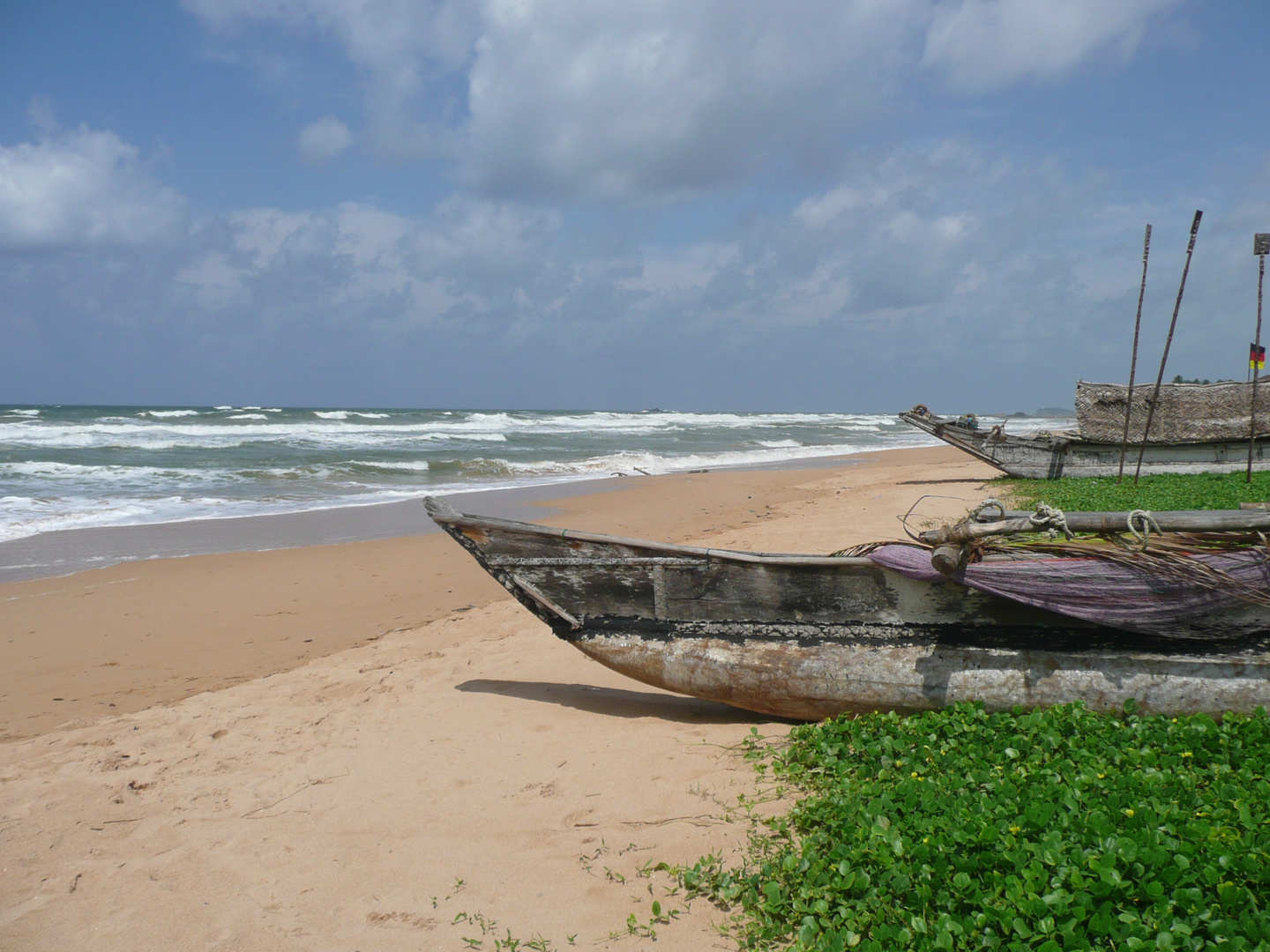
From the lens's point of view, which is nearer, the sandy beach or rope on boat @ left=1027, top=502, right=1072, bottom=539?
the sandy beach

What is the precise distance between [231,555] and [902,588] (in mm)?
8935

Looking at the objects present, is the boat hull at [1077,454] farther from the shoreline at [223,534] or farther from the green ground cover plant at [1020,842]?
the green ground cover plant at [1020,842]

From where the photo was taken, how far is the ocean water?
14141mm

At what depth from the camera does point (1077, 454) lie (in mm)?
15359

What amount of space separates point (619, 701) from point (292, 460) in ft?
70.4

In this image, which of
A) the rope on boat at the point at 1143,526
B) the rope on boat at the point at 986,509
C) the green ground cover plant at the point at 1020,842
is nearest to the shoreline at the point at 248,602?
the green ground cover plant at the point at 1020,842

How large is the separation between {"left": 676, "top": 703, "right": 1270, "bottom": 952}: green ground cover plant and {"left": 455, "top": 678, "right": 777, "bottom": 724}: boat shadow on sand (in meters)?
0.96

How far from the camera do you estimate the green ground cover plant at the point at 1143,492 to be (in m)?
9.89

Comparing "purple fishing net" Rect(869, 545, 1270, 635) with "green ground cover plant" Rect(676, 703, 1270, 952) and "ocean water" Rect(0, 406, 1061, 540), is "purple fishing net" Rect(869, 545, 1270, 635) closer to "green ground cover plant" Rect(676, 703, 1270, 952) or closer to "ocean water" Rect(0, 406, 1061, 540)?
"green ground cover plant" Rect(676, 703, 1270, 952)

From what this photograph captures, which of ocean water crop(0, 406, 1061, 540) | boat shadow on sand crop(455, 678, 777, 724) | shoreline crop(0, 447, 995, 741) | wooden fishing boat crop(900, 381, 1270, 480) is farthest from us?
ocean water crop(0, 406, 1061, 540)

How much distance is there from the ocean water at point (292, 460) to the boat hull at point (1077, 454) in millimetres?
9155

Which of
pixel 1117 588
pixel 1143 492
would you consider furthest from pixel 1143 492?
pixel 1117 588

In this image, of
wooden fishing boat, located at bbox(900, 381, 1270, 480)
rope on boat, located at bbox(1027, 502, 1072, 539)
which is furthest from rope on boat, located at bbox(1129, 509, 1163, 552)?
wooden fishing boat, located at bbox(900, 381, 1270, 480)

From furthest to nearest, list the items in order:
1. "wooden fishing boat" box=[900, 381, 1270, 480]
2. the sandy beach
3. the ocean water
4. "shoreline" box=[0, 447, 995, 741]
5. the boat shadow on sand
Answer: the ocean water → "wooden fishing boat" box=[900, 381, 1270, 480] → "shoreline" box=[0, 447, 995, 741] → the boat shadow on sand → the sandy beach
